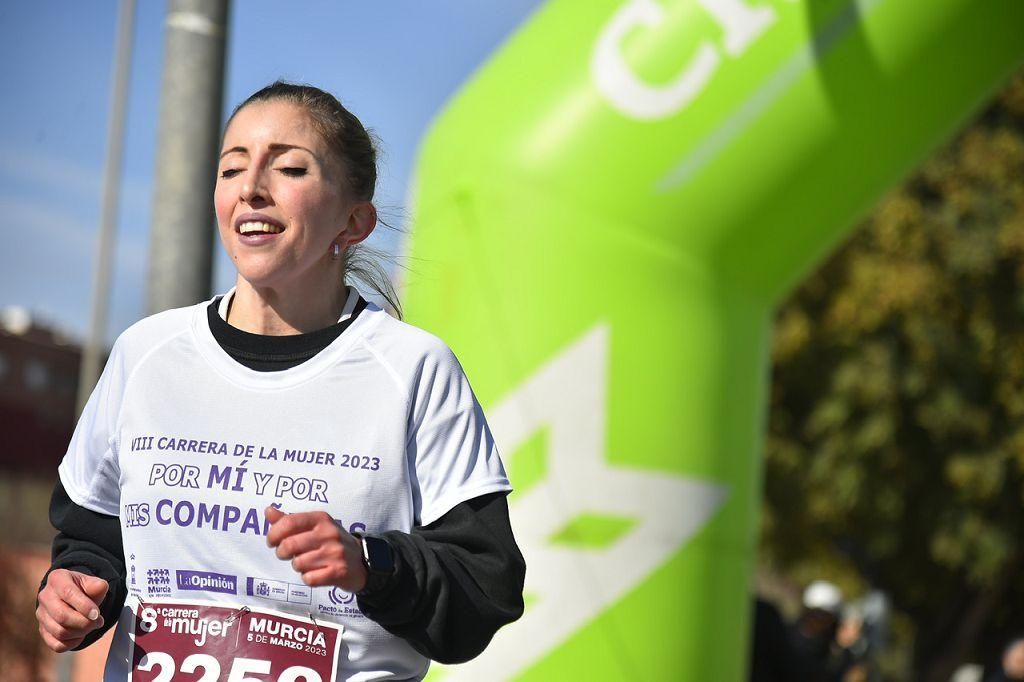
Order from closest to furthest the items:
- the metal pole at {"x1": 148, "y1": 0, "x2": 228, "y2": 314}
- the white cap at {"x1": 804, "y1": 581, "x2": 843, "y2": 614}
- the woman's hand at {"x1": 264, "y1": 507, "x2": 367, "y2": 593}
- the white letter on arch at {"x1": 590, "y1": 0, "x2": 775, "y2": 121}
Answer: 1. the woman's hand at {"x1": 264, "y1": 507, "x2": 367, "y2": 593}
2. the metal pole at {"x1": 148, "y1": 0, "x2": 228, "y2": 314}
3. the white letter on arch at {"x1": 590, "y1": 0, "x2": 775, "y2": 121}
4. the white cap at {"x1": 804, "y1": 581, "x2": 843, "y2": 614}

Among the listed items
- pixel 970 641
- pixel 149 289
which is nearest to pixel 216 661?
pixel 149 289

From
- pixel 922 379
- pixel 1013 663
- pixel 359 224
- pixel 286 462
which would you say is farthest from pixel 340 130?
pixel 922 379

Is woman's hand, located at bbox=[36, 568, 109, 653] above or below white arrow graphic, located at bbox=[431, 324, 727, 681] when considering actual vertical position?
above

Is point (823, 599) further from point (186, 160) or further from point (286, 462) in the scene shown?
point (286, 462)

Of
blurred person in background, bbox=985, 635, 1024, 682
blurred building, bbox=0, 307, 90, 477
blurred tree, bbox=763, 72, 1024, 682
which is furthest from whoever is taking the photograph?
blurred tree, bbox=763, 72, 1024, 682

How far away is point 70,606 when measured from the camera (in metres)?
1.77

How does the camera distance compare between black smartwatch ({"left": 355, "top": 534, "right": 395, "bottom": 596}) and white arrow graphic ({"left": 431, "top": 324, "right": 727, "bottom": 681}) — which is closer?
black smartwatch ({"left": 355, "top": 534, "right": 395, "bottom": 596})

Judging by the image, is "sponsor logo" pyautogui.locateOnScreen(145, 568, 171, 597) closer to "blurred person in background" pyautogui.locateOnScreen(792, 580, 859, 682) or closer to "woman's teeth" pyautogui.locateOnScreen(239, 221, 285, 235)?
"woman's teeth" pyautogui.locateOnScreen(239, 221, 285, 235)

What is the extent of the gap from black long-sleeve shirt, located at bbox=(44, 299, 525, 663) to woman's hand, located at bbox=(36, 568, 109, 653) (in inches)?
1.6

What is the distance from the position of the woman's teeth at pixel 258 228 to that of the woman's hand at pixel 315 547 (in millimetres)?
414

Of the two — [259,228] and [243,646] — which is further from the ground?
[259,228]

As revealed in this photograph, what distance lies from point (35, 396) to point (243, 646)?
28.5 feet

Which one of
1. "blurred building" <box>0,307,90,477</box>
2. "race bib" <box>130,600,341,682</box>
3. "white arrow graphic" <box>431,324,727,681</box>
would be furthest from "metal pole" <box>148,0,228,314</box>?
"blurred building" <box>0,307,90,477</box>

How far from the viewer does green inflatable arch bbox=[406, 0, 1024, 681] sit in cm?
386
